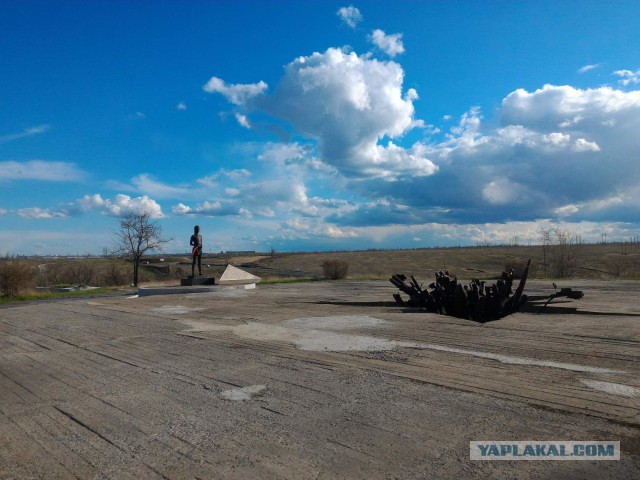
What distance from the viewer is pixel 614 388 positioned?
5172 millimetres

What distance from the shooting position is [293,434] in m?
4.13

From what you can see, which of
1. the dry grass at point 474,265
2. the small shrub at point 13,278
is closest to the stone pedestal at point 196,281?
the small shrub at point 13,278

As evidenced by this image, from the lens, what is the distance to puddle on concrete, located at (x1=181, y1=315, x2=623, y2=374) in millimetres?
6707

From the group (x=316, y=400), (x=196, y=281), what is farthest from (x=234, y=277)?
(x=316, y=400)

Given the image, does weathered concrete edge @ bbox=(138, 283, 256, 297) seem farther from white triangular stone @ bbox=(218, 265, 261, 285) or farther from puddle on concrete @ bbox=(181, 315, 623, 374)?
puddle on concrete @ bbox=(181, 315, 623, 374)

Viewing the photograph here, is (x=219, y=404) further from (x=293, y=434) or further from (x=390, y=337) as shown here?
(x=390, y=337)

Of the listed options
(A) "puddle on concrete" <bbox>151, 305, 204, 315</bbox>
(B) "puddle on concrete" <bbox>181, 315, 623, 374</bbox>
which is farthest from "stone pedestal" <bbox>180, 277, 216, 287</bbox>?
(B) "puddle on concrete" <bbox>181, 315, 623, 374</bbox>

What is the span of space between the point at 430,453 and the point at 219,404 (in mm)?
2341

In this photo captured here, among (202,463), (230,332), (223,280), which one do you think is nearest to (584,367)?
(202,463)

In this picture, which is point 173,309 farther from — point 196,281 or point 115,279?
point 115,279

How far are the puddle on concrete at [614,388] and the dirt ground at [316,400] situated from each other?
0.07 feet

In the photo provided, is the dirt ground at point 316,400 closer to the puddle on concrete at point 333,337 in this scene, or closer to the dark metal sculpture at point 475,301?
the puddle on concrete at point 333,337

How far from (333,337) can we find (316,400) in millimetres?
3931

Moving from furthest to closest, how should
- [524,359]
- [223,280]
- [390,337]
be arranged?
[223,280] → [390,337] → [524,359]
